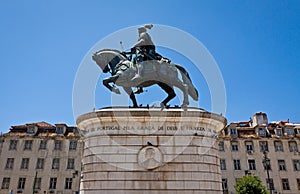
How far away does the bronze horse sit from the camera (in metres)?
13.2

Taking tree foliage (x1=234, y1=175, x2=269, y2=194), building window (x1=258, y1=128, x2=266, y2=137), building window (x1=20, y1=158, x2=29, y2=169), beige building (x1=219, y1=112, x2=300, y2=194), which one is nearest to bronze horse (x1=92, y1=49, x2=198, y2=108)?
tree foliage (x1=234, y1=175, x2=269, y2=194)

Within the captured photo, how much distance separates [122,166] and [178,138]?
268cm

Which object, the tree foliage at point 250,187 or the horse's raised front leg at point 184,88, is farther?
the tree foliage at point 250,187

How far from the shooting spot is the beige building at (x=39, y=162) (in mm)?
38625

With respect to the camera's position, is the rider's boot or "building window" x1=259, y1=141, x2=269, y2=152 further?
"building window" x1=259, y1=141, x2=269, y2=152

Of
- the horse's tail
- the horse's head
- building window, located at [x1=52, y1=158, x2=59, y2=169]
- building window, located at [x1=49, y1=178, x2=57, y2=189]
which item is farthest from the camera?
building window, located at [x1=52, y1=158, x2=59, y2=169]

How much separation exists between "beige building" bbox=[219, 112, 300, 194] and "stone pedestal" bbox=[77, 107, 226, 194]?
2971cm

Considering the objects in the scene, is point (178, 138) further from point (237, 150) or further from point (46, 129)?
point (46, 129)

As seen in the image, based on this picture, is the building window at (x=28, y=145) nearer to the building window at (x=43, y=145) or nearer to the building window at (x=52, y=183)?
the building window at (x=43, y=145)

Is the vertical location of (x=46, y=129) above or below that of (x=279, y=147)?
above

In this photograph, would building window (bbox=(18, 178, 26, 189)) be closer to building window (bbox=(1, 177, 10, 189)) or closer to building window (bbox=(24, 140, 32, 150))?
building window (bbox=(1, 177, 10, 189))

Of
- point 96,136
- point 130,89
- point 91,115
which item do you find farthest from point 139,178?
point 130,89

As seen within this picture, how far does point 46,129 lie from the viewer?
141 ft

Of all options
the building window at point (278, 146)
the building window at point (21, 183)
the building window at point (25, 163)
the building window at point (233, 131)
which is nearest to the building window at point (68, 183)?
the building window at point (21, 183)
